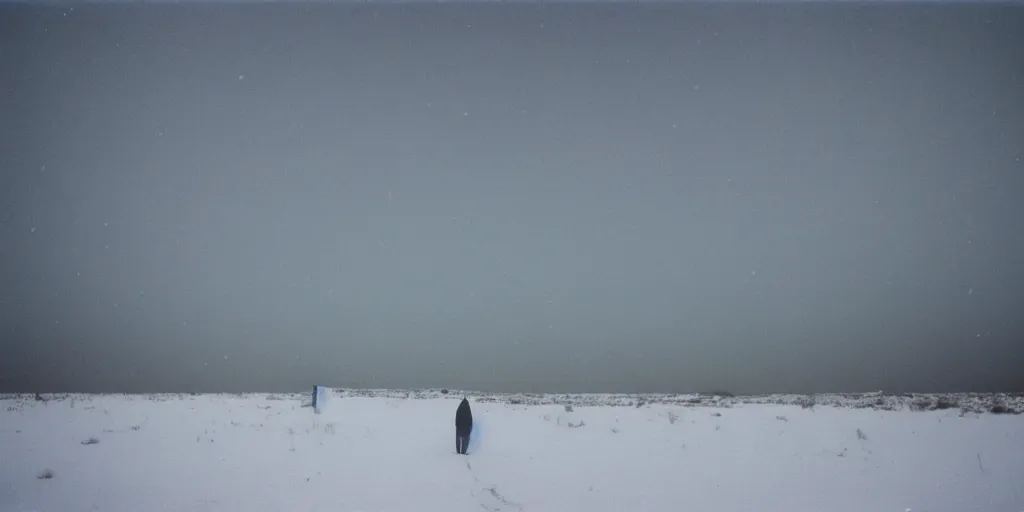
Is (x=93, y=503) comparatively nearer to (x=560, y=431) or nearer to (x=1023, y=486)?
(x=560, y=431)

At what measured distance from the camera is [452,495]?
7539 mm

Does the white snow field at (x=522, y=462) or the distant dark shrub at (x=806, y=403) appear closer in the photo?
the white snow field at (x=522, y=462)

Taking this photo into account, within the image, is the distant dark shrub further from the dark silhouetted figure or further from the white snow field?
the dark silhouetted figure

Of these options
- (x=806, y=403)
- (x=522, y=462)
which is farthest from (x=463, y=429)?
(x=806, y=403)

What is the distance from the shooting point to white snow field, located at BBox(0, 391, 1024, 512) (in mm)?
7285

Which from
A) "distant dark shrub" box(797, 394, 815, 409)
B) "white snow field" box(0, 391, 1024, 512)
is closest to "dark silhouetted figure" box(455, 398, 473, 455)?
"white snow field" box(0, 391, 1024, 512)

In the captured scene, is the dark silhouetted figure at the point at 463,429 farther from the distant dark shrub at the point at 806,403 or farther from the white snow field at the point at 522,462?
the distant dark shrub at the point at 806,403

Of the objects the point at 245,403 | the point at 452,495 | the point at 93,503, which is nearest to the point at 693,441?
the point at 452,495

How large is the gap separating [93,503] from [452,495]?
4232 mm

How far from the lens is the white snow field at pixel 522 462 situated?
23.9 feet

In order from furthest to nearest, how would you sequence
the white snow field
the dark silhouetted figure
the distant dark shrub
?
1. the distant dark shrub
2. the dark silhouetted figure
3. the white snow field

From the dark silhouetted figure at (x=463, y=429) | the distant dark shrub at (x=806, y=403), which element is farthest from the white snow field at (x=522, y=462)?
the distant dark shrub at (x=806, y=403)

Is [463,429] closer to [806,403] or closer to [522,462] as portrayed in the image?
[522,462]

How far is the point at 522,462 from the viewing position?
373 inches
